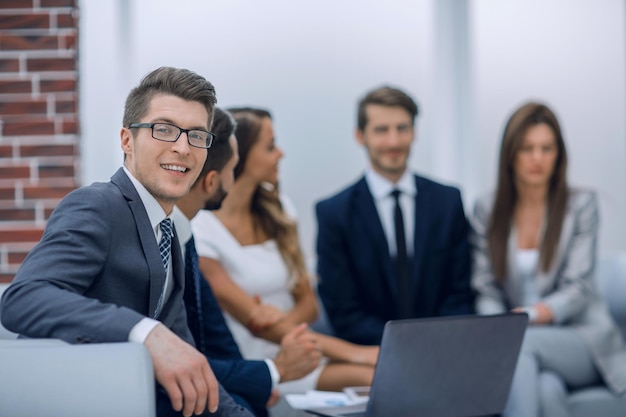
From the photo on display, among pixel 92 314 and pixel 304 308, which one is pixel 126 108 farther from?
pixel 304 308

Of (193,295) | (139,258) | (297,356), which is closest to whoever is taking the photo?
(139,258)

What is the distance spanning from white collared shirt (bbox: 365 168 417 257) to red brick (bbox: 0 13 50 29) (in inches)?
60.1

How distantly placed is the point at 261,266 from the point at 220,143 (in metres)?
0.81

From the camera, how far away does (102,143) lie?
3.67 metres

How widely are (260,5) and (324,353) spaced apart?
5.99 ft

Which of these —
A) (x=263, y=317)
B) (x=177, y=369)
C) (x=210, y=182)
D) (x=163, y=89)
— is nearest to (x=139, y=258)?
(x=177, y=369)

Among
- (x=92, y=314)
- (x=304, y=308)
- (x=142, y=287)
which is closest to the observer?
(x=92, y=314)

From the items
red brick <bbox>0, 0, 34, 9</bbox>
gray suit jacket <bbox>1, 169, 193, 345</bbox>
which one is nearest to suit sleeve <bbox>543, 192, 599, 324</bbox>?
gray suit jacket <bbox>1, 169, 193, 345</bbox>

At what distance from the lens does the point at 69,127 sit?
3.51m

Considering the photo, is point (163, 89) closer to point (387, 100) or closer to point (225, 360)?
point (225, 360)

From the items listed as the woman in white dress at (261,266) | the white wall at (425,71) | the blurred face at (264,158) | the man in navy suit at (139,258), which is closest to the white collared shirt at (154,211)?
the man in navy suit at (139,258)

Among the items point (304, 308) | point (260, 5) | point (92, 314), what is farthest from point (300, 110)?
point (92, 314)

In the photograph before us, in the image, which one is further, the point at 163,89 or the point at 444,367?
the point at 444,367

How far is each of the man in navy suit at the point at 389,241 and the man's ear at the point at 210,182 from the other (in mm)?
1104
